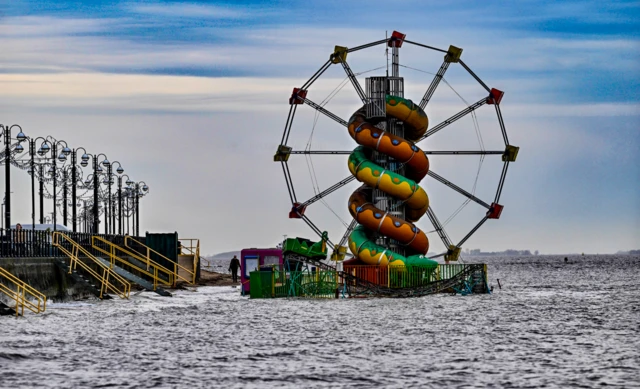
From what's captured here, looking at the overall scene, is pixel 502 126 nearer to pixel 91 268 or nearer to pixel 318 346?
pixel 91 268

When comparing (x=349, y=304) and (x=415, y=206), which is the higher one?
(x=415, y=206)

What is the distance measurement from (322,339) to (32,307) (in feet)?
44.5

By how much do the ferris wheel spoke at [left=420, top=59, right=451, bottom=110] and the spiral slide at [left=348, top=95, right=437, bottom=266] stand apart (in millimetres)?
816

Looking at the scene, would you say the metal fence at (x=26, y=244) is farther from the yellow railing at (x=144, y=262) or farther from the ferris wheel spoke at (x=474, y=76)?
the ferris wheel spoke at (x=474, y=76)

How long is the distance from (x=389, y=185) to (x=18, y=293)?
22.2 m

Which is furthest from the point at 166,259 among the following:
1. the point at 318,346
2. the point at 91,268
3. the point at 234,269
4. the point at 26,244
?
the point at 318,346

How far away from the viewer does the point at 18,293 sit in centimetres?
4038

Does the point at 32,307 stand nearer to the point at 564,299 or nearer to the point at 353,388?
the point at 353,388

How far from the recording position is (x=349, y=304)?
5138 cm

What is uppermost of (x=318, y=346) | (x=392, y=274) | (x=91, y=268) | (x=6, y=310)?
(x=91, y=268)

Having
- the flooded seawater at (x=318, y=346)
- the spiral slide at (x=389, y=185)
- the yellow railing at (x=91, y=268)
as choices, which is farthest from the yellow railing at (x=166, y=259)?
the flooded seawater at (x=318, y=346)

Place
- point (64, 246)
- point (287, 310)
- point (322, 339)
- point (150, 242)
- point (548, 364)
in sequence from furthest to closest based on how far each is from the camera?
point (150, 242) < point (64, 246) < point (287, 310) < point (322, 339) < point (548, 364)

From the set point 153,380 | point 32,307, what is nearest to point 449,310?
point 32,307

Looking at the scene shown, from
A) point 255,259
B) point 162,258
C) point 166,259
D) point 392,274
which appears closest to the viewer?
point 392,274
